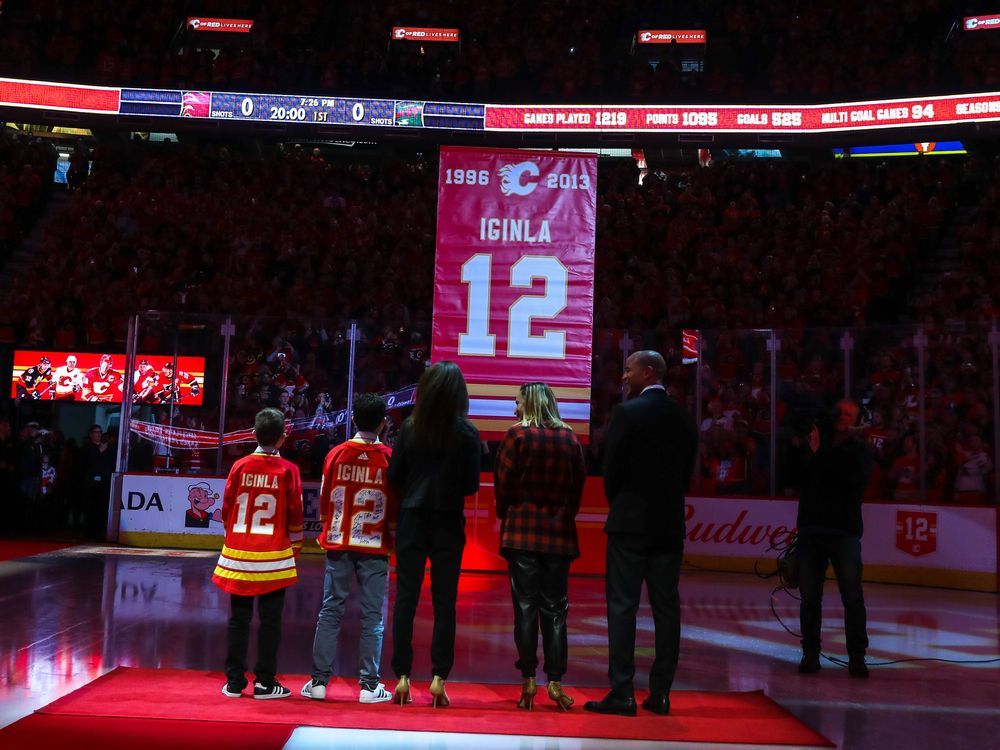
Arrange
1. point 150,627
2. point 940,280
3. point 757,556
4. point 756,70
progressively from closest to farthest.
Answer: point 150,627 → point 757,556 → point 940,280 → point 756,70

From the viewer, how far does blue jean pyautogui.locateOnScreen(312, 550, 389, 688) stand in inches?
199

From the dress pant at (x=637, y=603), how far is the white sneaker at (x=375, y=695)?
47.4 inches

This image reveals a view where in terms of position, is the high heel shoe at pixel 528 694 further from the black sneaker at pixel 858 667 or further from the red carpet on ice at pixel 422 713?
the black sneaker at pixel 858 667

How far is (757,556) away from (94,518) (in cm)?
887

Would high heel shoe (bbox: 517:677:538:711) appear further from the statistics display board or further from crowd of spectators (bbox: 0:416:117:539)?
the statistics display board

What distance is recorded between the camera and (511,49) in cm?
2525

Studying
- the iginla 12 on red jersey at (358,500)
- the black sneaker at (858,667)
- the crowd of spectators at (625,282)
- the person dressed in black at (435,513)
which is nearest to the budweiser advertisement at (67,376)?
the crowd of spectators at (625,282)

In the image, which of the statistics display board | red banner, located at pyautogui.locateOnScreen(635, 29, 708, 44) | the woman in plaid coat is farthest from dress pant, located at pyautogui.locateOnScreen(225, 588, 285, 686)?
red banner, located at pyautogui.locateOnScreen(635, 29, 708, 44)

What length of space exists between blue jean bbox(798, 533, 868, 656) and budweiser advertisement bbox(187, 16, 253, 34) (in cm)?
2491

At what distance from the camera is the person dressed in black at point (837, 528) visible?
20.5 ft

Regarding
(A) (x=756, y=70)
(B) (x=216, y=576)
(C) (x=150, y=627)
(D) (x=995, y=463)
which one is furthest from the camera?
(A) (x=756, y=70)

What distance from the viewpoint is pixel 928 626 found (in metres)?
8.33

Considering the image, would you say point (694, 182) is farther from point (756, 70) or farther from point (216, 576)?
point (216, 576)

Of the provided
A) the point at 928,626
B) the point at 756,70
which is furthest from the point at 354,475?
the point at 756,70
